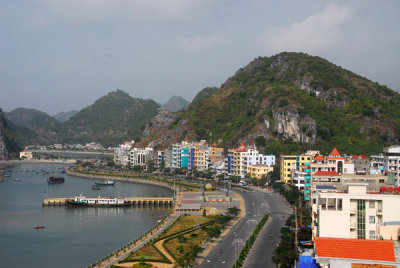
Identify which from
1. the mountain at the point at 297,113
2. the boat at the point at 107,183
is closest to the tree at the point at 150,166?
the mountain at the point at 297,113

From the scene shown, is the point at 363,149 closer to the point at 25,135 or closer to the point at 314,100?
the point at 314,100

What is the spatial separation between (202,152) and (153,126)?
3710 cm

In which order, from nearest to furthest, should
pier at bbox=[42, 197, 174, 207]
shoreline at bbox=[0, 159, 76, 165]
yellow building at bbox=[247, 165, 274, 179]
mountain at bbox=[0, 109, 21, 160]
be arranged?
pier at bbox=[42, 197, 174, 207], yellow building at bbox=[247, 165, 274, 179], shoreline at bbox=[0, 159, 76, 165], mountain at bbox=[0, 109, 21, 160]

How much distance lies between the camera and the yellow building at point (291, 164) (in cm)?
5631

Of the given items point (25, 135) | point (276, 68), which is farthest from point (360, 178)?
point (25, 135)

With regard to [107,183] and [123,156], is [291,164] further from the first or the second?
[123,156]

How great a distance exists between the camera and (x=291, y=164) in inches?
2237

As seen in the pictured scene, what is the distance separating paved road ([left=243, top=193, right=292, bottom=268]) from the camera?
2622cm

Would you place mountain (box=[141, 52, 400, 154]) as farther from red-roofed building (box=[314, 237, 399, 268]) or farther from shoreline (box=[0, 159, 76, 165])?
red-roofed building (box=[314, 237, 399, 268])

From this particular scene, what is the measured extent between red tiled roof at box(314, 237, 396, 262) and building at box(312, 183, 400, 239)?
3793 millimetres

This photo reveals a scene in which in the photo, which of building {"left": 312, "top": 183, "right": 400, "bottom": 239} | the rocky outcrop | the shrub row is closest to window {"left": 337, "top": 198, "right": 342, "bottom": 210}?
building {"left": 312, "top": 183, "right": 400, "bottom": 239}

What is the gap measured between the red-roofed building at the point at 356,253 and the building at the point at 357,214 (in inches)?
150

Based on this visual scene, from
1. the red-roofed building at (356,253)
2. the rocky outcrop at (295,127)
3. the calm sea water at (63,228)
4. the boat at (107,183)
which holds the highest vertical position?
the rocky outcrop at (295,127)

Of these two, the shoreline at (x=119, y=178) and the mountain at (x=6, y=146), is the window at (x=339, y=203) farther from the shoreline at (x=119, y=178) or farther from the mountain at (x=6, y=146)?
the mountain at (x=6, y=146)
